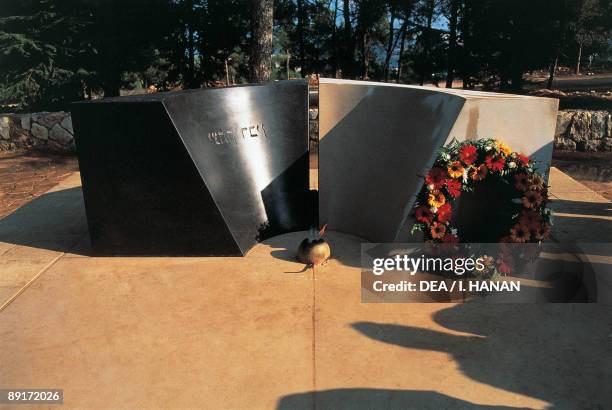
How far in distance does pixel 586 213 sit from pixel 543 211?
96.6 inches

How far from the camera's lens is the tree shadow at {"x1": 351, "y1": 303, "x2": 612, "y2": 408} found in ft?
10.6

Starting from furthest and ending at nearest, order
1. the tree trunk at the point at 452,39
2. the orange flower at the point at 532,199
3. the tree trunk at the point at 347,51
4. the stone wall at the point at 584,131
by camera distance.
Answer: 1. the tree trunk at the point at 347,51
2. the tree trunk at the point at 452,39
3. the stone wall at the point at 584,131
4. the orange flower at the point at 532,199

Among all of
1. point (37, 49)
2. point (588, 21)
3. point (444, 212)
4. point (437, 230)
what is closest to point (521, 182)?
point (444, 212)

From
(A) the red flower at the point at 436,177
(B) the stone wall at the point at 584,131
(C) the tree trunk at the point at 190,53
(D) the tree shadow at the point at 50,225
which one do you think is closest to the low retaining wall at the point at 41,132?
(B) the stone wall at the point at 584,131

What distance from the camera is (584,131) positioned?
1003 centimetres

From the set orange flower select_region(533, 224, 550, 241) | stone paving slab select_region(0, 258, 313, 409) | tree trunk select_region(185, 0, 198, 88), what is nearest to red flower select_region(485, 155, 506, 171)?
orange flower select_region(533, 224, 550, 241)

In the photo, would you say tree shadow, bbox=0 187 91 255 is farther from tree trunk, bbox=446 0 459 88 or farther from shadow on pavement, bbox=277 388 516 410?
tree trunk, bbox=446 0 459 88

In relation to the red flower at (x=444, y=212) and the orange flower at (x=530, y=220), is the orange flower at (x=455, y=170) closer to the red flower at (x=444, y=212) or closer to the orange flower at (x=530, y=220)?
the red flower at (x=444, y=212)

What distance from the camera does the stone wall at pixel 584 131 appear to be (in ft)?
32.6

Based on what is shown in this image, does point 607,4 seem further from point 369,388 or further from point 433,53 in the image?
point 369,388

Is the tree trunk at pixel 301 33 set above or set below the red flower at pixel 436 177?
above

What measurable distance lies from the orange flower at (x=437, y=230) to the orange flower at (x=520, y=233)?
619mm

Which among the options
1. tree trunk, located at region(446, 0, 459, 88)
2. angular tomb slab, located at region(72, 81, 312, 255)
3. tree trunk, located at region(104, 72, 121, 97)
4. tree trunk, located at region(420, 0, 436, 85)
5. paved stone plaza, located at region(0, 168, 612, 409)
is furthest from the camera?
tree trunk, located at region(420, 0, 436, 85)

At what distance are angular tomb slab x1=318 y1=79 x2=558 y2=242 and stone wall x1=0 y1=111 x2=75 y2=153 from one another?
7356 mm
